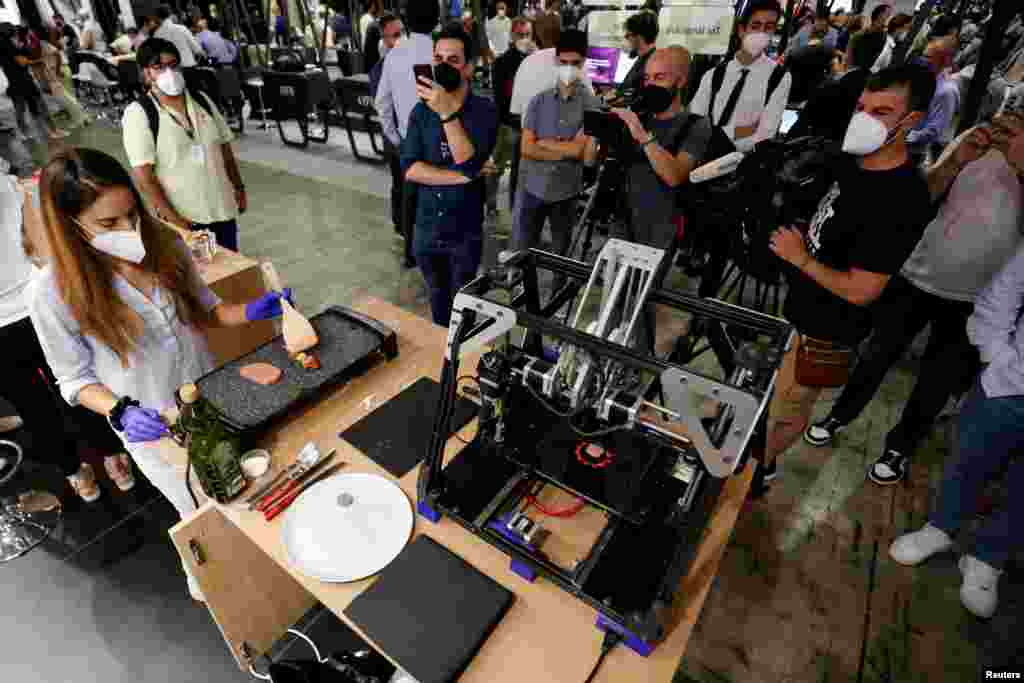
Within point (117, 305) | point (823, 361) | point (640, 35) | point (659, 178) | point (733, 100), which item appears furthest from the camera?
point (640, 35)

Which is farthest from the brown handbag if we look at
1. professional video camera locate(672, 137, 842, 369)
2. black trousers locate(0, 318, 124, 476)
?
black trousers locate(0, 318, 124, 476)

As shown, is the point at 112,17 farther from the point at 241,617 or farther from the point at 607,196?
the point at 241,617

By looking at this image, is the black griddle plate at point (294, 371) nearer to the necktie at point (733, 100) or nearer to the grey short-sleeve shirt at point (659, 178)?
the grey short-sleeve shirt at point (659, 178)

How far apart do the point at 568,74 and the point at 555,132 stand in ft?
0.99

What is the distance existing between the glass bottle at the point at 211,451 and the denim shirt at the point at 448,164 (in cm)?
138

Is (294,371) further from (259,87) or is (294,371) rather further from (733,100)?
(259,87)

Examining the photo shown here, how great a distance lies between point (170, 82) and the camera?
241cm

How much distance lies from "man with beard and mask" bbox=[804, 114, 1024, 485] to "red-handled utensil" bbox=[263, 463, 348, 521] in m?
2.24

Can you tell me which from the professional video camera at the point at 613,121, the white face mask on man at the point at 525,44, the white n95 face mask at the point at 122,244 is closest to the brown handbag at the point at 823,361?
the professional video camera at the point at 613,121

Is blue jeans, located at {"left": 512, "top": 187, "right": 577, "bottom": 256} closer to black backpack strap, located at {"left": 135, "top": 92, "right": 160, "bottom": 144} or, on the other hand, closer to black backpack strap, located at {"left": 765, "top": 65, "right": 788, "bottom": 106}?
black backpack strap, located at {"left": 765, "top": 65, "right": 788, "bottom": 106}

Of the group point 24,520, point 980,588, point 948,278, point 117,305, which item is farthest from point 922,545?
point 24,520

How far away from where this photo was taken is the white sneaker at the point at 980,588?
1.84 m

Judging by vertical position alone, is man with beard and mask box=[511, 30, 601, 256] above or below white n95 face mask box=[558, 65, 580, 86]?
below

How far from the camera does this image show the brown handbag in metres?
1.84
